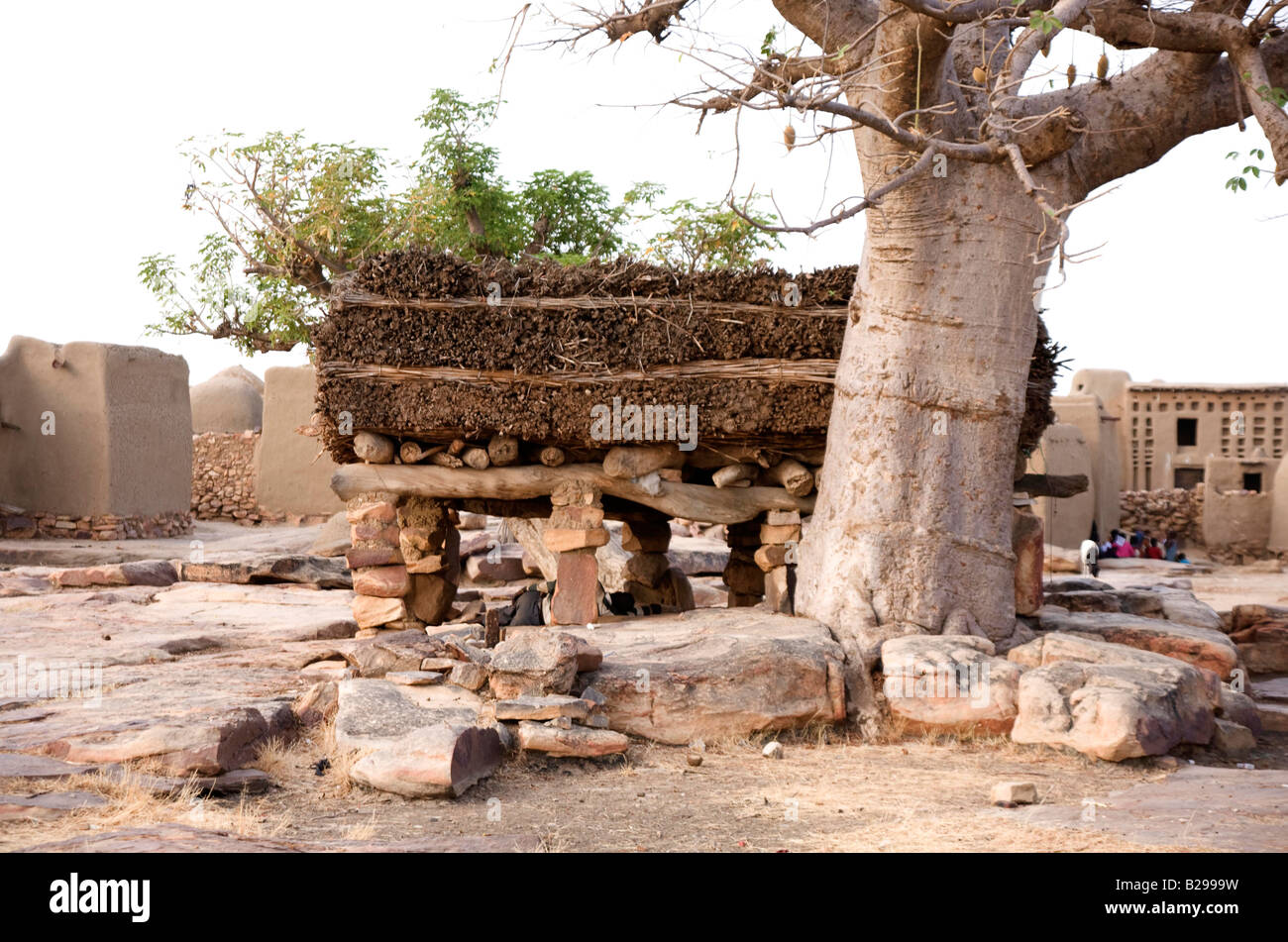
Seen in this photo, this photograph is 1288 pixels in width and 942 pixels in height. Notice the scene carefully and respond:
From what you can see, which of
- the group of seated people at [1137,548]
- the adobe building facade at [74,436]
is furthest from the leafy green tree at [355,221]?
the group of seated people at [1137,548]

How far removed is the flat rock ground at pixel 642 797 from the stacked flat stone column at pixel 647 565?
14.6 feet

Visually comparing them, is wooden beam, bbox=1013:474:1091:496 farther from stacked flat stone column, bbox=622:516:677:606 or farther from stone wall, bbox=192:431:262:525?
stone wall, bbox=192:431:262:525

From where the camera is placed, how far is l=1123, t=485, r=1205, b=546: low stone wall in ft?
84.1

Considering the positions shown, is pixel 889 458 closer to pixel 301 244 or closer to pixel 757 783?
pixel 757 783

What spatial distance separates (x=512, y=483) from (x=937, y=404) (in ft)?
10.2

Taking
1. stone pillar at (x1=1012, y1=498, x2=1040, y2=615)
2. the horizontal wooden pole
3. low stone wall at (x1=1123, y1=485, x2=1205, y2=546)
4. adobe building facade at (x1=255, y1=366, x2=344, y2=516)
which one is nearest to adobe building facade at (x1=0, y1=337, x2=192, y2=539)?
adobe building facade at (x1=255, y1=366, x2=344, y2=516)

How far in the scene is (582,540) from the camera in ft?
27.4

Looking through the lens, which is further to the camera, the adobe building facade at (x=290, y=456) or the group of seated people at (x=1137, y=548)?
the group of seated people at (x=1137, y=548)

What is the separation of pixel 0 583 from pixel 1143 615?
11.1m

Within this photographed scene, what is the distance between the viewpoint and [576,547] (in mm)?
8367

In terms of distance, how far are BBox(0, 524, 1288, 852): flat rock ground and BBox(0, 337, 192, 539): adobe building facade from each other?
1056cm

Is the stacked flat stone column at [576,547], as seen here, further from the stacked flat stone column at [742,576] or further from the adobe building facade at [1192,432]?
the adobe building facade at [1192,432]

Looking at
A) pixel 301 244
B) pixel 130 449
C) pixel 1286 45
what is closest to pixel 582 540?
pixel 1286 45

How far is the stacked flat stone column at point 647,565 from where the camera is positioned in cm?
1148
